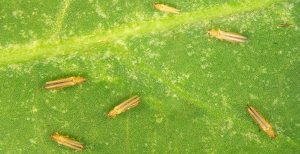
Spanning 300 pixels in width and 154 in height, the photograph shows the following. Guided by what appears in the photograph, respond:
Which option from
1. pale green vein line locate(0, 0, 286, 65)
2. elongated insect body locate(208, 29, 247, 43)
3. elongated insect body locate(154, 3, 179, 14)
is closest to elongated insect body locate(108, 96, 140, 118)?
pale green vein line locate(0, 0, 286, 65)

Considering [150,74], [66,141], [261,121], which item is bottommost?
[261,121]

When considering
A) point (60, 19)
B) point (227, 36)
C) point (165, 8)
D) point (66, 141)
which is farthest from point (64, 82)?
Result: point (227, 36)

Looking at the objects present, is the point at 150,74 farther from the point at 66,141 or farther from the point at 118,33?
the point at 66,141

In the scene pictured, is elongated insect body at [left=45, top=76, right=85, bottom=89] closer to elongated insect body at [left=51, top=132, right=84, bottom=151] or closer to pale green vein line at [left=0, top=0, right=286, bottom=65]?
pale green vein line at [left=0, top=0, right=286, bottom=65]

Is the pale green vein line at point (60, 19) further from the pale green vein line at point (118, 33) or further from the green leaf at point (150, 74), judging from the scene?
the pale green vein line at point (118, 33)

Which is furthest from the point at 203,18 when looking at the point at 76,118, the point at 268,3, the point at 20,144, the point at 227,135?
the point at 20,144

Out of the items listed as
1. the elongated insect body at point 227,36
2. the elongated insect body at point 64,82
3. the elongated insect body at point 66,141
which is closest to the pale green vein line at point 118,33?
the elongated insect body at point 227,36

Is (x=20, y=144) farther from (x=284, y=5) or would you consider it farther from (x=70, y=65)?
(x=284, y=5)
